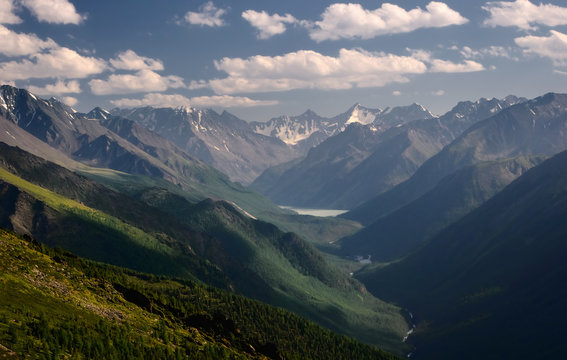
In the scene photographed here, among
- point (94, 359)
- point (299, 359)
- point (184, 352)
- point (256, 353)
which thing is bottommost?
point (299, 359)

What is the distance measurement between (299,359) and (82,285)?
258 feet

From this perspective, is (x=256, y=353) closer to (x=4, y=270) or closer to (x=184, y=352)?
(x=184, y=352)

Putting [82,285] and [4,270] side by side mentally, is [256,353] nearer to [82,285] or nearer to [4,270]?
[82,285]

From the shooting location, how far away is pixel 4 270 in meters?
117

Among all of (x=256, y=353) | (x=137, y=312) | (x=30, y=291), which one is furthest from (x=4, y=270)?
(x=256, y=353)

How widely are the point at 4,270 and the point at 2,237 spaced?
23.7 meters

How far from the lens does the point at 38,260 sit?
13375 centimetres

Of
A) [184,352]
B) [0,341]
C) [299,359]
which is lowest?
[299,359]

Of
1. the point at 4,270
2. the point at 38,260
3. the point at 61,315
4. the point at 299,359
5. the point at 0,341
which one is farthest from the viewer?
the point at 299,359

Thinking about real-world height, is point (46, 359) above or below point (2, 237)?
below

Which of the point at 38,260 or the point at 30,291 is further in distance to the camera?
the point at 38,260

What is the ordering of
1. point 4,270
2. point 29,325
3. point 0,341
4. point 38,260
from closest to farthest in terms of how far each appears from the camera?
point 0,341
point 29,325
point 4,270
point 38,260

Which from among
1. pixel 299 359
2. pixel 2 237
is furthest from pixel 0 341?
pixel 299 359

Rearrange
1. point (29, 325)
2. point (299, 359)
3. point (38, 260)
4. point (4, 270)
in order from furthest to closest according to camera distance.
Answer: point (299, 359) < point (38, 260) < point (4, 270) < point (29, 325)
